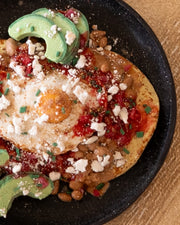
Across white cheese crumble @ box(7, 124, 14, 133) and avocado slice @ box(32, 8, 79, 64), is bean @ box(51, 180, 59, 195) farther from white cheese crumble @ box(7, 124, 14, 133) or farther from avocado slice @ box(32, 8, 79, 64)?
avocado slice @ box(32, 8, 79, 64)

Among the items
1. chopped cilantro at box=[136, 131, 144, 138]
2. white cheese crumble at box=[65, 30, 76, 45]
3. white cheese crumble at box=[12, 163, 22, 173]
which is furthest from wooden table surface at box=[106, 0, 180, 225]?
→ white cheese crumble at box=[12, 163, 22, 173]

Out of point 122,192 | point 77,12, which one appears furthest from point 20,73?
point 122,192

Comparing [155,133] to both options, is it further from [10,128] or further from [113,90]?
[10,128]

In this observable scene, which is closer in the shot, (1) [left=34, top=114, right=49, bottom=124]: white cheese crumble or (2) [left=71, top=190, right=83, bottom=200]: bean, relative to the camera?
(1) [left=34, top=114, right=49, bottom=124]: white cheese crumble

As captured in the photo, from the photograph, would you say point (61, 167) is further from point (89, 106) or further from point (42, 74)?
point (42, 74)

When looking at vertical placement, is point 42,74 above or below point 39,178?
above
